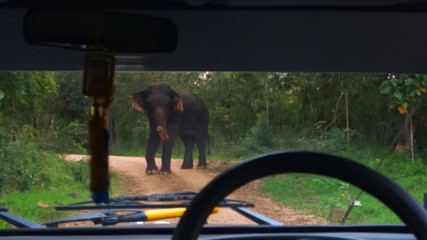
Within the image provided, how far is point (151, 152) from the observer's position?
3170 millimetres

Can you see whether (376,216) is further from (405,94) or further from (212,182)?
(212,182)

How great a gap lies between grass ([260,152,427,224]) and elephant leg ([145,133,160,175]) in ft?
1.25

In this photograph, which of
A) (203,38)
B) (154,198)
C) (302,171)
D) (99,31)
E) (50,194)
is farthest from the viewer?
(50,194)

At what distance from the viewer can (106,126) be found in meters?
2.04

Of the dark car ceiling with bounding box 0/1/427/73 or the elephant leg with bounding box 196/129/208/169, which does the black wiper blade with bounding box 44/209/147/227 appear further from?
the dark car ceiling with bounding box 0/1/427/73

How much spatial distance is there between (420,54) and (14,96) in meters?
1.36

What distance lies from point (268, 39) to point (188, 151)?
772mm

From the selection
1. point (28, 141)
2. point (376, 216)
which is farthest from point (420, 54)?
point (28, 141)

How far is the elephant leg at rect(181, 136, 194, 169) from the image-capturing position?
10.2 feet

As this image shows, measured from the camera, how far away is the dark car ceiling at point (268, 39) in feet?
7.86

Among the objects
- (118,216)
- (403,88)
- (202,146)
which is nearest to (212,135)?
(202,146)

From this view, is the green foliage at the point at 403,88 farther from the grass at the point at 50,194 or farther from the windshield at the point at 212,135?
the grass at the point at 50,194

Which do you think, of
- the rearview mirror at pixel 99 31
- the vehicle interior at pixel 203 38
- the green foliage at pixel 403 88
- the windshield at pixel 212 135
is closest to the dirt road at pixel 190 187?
the windshield at pixel 212 135

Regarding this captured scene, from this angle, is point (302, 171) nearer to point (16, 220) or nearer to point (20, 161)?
point (16, 220)
